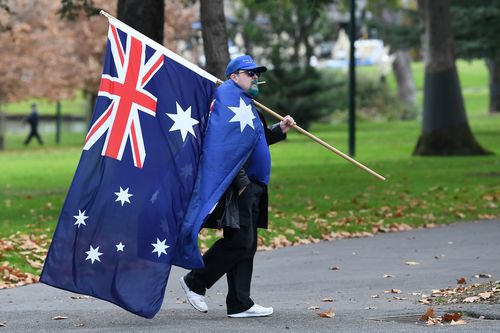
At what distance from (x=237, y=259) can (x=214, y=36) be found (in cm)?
1002

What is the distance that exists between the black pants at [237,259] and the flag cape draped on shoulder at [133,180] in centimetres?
37

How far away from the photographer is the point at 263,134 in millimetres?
9227

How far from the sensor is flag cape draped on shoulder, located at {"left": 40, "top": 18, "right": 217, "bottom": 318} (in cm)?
884

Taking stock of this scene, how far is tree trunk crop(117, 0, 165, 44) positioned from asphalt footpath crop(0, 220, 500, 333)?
5.54 meters

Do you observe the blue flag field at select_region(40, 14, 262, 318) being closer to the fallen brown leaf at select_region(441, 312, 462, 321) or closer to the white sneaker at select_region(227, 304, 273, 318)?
the white sneaker at select_region(227, 304, 273, 318)

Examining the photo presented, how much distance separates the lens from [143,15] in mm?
19094

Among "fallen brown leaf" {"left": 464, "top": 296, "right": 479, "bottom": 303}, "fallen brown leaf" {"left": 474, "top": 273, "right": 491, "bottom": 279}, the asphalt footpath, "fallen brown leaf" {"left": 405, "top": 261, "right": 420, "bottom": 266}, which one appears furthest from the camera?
"fallen brown leaf" {"left": 405, "top": 261, "right": 420, "bottom": 266}

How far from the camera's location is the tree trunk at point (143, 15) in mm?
19094

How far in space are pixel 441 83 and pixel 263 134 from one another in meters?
21.1

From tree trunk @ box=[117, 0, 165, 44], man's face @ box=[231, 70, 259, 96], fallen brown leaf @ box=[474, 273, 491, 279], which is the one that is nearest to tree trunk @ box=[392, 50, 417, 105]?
tree trunk @ box=[117, 0, 165, 44]

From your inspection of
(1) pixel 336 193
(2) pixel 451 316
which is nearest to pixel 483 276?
(2) pixel 451 316

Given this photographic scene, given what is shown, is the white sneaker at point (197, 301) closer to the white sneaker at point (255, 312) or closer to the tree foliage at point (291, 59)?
the white sneaker at point (255, 312)

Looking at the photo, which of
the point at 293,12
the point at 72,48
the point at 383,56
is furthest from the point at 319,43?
the point at 383,56

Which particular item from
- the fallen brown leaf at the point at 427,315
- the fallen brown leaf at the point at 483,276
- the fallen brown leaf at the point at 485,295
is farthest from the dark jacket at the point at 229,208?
the fallen brown leaf at the point at 483,276
